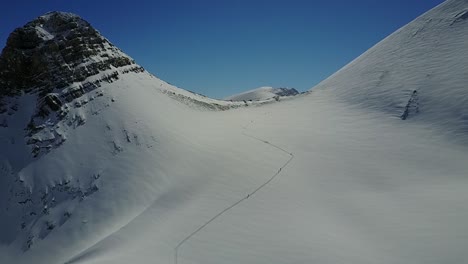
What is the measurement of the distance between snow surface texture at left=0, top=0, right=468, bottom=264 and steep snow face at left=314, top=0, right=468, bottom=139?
0.53 feet

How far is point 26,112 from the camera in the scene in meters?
30.0

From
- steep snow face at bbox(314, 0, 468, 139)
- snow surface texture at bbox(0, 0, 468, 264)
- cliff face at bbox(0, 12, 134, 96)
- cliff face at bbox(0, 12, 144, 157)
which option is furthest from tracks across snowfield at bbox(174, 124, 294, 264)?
cliff face at bbox(0, 12, 134, 96)

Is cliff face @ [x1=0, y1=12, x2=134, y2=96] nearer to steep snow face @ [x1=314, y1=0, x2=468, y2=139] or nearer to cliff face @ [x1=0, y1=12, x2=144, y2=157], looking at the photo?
cliff face @ [x1=0, y1=12, x2=144, y2=157]

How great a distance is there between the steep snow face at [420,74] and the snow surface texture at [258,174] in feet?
0.53

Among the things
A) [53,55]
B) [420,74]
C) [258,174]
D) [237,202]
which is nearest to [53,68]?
[53,55]

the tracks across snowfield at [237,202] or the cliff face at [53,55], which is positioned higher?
the cliff face at [53,55]

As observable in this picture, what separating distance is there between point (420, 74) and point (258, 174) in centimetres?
1854

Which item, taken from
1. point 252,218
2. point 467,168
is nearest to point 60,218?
point 252,218

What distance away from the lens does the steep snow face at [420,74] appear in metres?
25.6

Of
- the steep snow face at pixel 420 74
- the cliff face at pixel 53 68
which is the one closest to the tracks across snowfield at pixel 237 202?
the steep snow face at pixel 420 74

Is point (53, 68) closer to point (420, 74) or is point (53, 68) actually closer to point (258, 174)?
point (258, 174)

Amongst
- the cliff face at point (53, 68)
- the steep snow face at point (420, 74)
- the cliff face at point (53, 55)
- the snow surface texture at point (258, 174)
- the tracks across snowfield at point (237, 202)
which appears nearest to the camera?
the snow surface texture at point (258, 174)

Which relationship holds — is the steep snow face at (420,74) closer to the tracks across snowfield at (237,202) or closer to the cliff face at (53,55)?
the tracks across snowfield at (237,202)

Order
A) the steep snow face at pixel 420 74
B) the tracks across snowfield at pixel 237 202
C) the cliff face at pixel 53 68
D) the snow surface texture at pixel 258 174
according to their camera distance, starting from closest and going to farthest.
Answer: the snow surface texture at pixel 258 174 → the tracks across snowfield at pixel 237 202 → the steep snow face at pixel 420 74 → the cliff face at pixel 53 68
